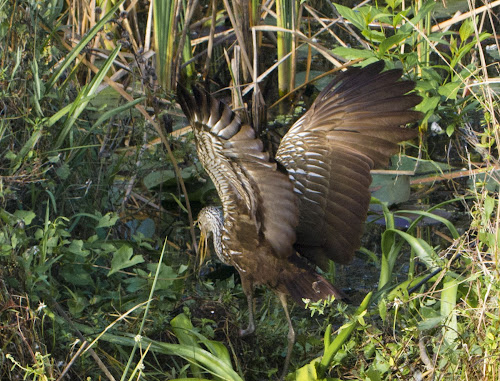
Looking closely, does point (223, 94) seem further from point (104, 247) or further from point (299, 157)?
point (104, 247)

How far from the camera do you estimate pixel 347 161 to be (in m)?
3.36

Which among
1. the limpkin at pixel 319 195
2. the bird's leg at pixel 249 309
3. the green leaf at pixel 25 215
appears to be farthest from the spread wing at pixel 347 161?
the green leaf at pixel 25 215

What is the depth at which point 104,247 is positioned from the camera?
3168mm

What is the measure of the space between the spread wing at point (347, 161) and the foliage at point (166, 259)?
208 millimetres

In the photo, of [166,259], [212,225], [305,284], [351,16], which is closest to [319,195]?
[305,284]

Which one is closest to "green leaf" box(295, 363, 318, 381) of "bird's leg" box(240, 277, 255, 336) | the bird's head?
"bird's leg" box(240, 277, 255, 336)

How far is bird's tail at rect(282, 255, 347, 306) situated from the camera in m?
3.12

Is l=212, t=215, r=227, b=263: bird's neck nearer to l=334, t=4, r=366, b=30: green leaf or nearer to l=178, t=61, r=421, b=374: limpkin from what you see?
l=178, t=61, r=421, b=374: limpkin

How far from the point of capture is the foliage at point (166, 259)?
257 centimetres

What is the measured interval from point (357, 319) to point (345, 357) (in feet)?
0.80

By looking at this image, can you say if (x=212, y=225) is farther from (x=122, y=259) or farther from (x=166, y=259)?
(x=122, y=259)

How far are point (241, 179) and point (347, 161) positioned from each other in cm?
68

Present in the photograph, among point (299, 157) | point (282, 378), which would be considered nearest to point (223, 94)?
point (299, 157)

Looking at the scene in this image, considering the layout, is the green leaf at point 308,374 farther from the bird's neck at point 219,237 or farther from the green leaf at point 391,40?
the green leaf at point 391,40
